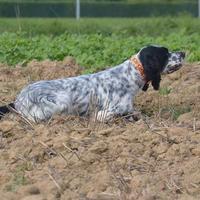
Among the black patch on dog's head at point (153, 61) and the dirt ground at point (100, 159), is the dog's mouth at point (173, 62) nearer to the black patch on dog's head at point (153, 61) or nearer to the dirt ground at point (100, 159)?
the black patch on dog's head at point (153, 61)

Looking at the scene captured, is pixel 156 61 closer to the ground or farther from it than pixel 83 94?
farther from it

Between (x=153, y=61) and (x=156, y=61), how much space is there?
65 millimetres

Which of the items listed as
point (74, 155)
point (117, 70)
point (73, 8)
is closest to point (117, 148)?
point (74, 155)

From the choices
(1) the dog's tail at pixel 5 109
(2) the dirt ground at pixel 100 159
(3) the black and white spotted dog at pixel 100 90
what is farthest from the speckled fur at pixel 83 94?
(2) the dirt ground at pixel 100 159

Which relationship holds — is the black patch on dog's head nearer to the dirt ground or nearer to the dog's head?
the dog's head

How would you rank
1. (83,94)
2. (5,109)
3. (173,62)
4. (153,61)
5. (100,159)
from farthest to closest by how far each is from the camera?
(173,62) → (153,61) → (83,94) → (5,109) → (100,159)

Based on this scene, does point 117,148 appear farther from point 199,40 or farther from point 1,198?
point 199,40

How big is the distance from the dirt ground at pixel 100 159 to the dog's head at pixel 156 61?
83cm

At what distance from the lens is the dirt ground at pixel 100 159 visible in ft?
22.6

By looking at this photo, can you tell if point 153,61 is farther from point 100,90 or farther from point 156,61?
point 100,90

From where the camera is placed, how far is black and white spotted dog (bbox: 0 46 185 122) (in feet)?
32.5

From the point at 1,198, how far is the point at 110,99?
11.3 ft

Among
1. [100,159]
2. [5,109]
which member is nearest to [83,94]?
[5,109]

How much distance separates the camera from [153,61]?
1027cm
